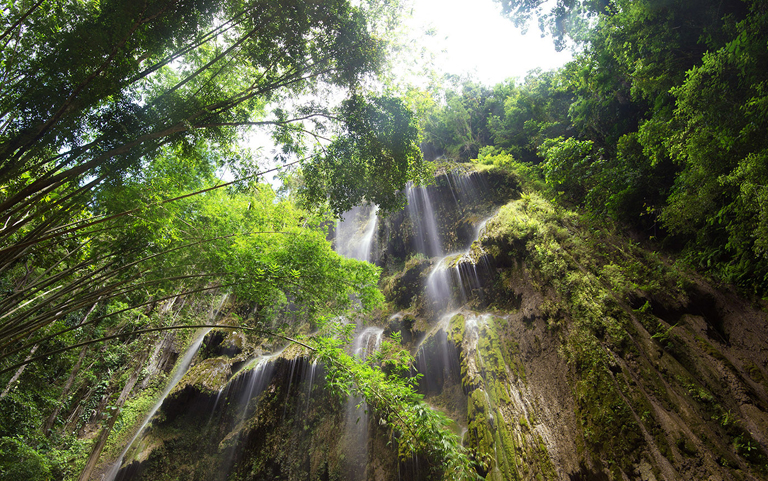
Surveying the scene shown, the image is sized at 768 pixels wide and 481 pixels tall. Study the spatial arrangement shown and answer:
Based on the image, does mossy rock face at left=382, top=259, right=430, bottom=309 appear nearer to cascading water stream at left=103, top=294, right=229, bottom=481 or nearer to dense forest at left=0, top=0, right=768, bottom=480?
dense forest at left=0, top=0, right=768, bottom=480

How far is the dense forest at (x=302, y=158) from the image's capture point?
3.35 meters

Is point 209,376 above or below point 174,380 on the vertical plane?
below

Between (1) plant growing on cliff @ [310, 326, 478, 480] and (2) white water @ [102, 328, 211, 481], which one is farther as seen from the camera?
(2) white water @ [102, 328, 211, 481]

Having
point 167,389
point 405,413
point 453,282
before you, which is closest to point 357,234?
point 453,282

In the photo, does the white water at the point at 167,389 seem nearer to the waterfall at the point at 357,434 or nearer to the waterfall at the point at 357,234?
the waterfall at the point at 357,434

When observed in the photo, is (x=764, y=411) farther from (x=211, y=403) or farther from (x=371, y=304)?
(x=211, y=403)

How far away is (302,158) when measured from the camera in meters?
5.73

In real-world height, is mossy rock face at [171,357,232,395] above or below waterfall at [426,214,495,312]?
below

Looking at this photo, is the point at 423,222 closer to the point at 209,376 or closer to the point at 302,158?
the point at 302,158

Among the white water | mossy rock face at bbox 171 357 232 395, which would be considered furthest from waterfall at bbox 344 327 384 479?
the white water

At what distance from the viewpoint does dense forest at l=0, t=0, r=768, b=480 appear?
3.35 m

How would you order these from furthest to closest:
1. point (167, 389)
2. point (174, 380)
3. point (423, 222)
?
point (174, 380)
point (167, 389)
point (423, 222)

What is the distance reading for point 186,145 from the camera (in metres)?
4.50

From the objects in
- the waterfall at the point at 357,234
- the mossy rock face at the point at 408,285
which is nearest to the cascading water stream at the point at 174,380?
the waterfall at the point at 357,234
